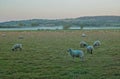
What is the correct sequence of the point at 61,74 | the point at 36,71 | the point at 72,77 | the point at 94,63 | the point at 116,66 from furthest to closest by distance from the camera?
1. the point at 94,63
2. the point at 116,66
3. the point at 36,71
4. the point at 61,74
5. the point at 72,77

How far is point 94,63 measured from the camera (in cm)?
1897

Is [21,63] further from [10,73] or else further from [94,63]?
[94,63]

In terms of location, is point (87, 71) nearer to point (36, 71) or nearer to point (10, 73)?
point (36, 71)

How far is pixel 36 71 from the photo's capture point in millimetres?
16328

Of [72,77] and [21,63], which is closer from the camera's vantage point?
[72,77]

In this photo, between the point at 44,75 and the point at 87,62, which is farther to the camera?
the point at 87,62

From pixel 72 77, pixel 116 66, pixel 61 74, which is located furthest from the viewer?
pixel 116 66

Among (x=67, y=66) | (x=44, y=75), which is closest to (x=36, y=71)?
(x=44, y=75)

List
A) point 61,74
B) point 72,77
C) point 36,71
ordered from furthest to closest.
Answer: point 36,71 → point 61,74 → point 72,77

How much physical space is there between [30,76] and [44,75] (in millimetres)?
770

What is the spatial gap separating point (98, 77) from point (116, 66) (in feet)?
12.2

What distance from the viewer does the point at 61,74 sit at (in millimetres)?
15344

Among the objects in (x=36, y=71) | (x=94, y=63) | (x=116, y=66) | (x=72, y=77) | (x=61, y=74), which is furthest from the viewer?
(x=94, y=63)

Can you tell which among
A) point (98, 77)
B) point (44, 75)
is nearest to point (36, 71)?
point (44, 75)
